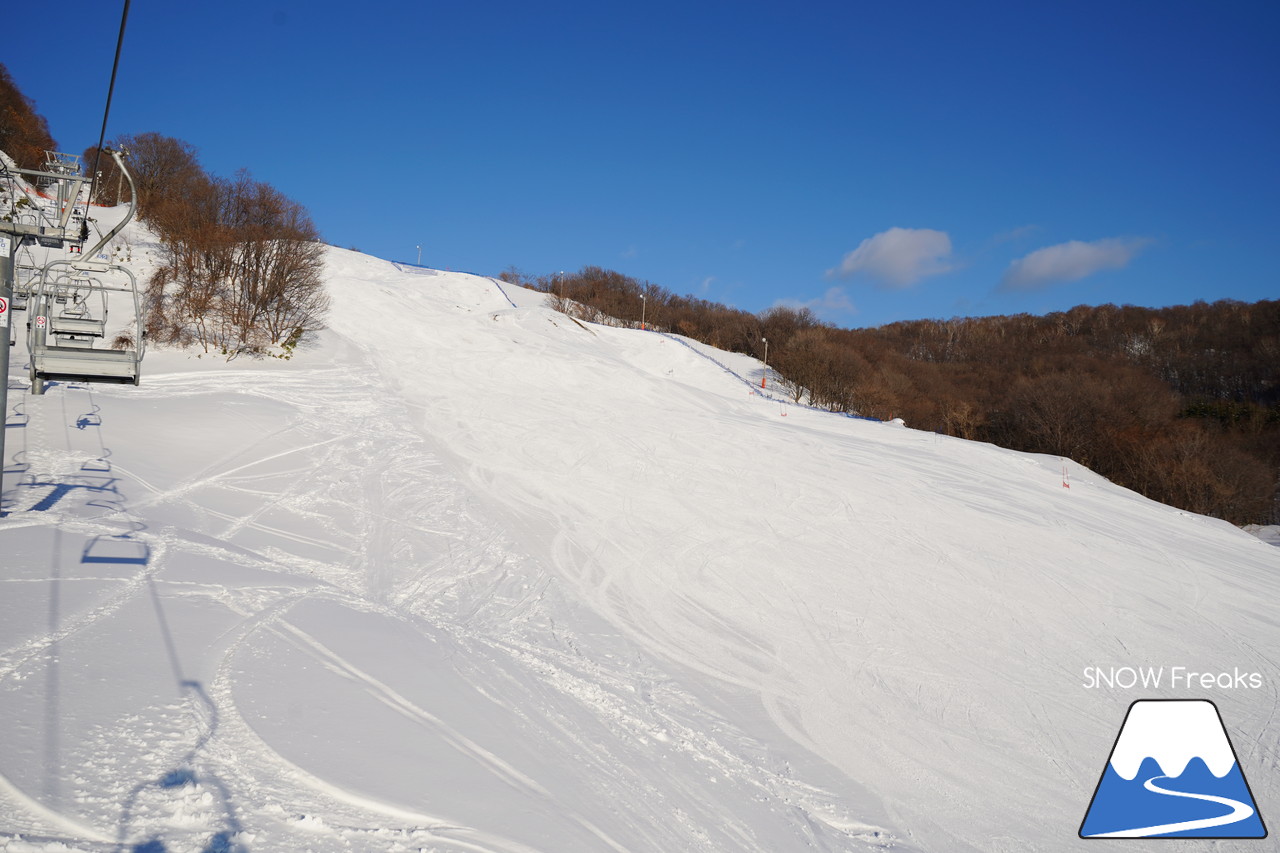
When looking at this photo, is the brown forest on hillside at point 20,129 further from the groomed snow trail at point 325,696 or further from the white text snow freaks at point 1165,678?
the white text snow freaks at point 1165,678

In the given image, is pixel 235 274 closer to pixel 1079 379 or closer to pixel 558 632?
Result: pixel 558 632

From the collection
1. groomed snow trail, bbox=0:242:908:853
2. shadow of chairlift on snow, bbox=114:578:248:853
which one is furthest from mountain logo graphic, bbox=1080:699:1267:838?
shadow of chairlift on snow, bbox=114:578:248:853

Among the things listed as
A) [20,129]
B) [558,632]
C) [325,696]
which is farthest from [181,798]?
[20,129]

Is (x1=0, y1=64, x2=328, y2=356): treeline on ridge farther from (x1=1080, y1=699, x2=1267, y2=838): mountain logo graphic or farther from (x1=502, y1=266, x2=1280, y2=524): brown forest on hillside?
(x1=502, y1=266, x2=1280, y2=524): brown forest on hillside

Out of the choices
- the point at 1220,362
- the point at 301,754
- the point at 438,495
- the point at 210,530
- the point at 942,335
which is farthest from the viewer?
the point at 942,335

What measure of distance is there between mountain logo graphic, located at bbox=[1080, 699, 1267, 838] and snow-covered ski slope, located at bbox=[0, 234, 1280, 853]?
9.2 inches

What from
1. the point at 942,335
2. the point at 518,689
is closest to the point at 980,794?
the point at 518,689

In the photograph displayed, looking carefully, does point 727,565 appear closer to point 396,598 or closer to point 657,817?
point 396,598

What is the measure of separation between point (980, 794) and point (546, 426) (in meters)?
16.0

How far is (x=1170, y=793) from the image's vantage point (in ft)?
20.8

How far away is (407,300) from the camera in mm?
36125

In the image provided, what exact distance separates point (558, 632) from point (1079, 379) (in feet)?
205

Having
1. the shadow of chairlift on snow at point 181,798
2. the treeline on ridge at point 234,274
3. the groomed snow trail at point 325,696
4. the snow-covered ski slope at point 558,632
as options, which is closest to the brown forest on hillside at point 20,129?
the treeline on ridge at point 234,274

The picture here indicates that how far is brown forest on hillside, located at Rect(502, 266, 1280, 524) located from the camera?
44.8 metres
